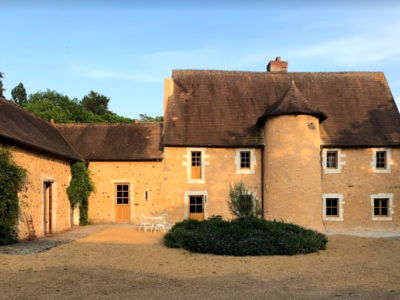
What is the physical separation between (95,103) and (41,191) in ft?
132

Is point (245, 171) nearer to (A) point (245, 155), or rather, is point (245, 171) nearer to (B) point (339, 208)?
(A) point (245, 155)

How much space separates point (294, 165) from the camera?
1580cm

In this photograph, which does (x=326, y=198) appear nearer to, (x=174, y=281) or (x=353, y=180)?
(x=353, y=180)

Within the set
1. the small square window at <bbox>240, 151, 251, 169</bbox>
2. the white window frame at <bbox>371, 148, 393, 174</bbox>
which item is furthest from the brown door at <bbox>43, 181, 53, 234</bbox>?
the white window frame at <bbox>371, 148, 393, 174</bbox>

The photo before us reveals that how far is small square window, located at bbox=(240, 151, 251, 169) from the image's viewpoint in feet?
58.1

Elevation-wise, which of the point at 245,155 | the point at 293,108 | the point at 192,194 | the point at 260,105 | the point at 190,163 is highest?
the point at 260,105

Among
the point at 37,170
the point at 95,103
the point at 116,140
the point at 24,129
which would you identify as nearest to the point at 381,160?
the point at 116,140

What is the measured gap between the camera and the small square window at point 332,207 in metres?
17.3

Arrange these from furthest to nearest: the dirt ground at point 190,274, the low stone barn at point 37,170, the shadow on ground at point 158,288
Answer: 1. the low stone barn at point 37,170
2. the dirt ground at point 190,274
3. the shadow on ground at point 158,288

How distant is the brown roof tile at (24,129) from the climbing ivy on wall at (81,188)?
1.90ft

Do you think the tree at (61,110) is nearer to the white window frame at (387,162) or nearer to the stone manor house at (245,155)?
the stone manor house at (245,155)

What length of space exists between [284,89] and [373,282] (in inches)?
565

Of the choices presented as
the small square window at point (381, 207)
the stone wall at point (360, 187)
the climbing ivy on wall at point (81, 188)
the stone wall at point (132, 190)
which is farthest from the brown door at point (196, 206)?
the small square window at point (381, 207)

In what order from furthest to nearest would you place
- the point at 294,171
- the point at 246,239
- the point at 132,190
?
the point at 132,190, the point at 294,171, the point at 246,239
